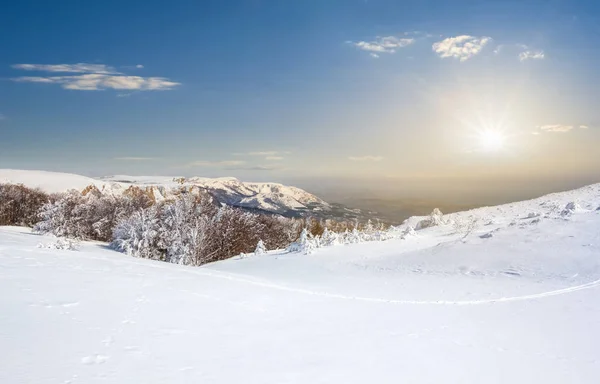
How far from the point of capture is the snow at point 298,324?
20.6 ft

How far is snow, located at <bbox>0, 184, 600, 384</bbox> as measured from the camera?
20.6ft

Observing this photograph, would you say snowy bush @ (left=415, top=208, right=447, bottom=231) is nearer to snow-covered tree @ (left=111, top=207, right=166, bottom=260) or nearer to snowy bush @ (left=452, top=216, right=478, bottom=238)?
snowy bush @ (left=452, top=216, right=478, bottom=238)

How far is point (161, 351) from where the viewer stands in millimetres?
6695

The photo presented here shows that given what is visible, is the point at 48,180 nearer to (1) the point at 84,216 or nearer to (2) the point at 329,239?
→ (1) the point at 84,216

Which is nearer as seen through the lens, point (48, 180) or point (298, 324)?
point (298, 324)

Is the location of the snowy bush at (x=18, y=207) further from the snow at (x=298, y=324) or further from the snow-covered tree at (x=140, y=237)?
the snow at (x=298, y=324)

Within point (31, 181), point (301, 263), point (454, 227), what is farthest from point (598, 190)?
point (31, 181)

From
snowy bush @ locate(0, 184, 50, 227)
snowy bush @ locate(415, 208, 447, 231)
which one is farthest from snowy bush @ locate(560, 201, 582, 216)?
snowy bush @ locate(0, 184, 50, 227)

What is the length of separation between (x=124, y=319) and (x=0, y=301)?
8.21 ft

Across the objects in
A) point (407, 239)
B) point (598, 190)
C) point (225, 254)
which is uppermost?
point (598, 190)

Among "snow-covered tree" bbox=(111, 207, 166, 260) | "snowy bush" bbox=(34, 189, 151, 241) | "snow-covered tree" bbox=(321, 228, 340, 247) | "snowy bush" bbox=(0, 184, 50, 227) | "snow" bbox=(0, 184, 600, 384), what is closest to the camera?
"snow" bbox=(0, 184, 600, 384)

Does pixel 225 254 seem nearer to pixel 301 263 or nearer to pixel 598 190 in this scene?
pixel 301 263

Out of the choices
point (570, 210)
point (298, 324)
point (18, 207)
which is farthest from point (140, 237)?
point (18, 207)

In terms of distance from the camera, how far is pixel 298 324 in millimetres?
9188
